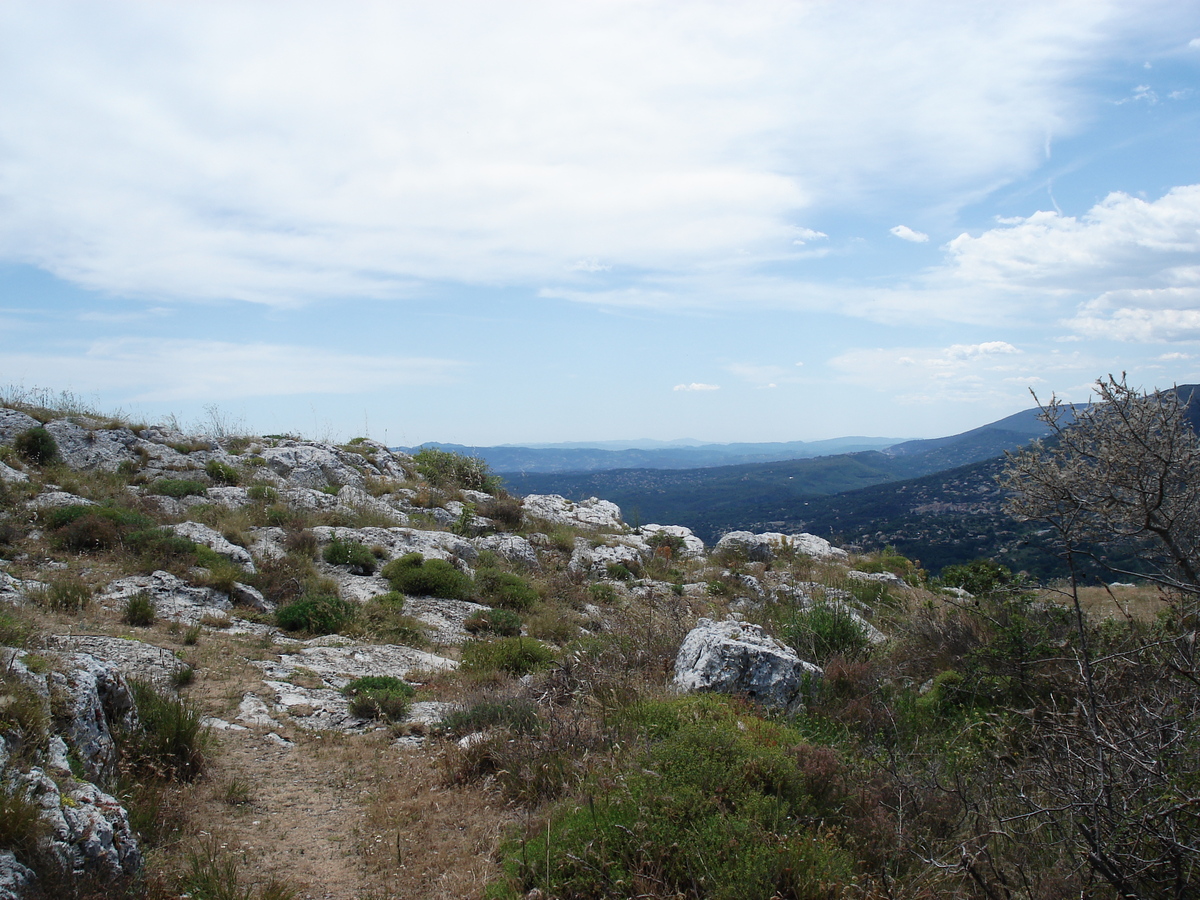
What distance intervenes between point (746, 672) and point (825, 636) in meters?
2.29

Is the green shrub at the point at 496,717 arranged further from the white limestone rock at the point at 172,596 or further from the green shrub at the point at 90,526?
the green shrub at the point at 90,526

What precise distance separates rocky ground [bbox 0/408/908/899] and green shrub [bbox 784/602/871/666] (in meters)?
0.70

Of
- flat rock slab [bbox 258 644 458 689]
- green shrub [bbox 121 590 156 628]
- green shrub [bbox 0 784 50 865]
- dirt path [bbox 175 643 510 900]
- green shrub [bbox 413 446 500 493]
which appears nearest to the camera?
green shrub [bbox 0 784 50 865]

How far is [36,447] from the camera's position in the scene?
49.8 ft

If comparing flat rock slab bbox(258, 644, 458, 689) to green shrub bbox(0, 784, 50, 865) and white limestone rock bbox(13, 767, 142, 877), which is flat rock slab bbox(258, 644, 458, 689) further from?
green shrub bbox(0, 784, 50, 865)

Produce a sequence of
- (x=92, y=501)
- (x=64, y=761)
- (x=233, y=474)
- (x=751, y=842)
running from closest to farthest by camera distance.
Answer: (x=751, y=842)
(x=64, y=761)
(x=92, y=501)
(x=233, y=474)

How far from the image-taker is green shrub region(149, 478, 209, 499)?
14602 mm

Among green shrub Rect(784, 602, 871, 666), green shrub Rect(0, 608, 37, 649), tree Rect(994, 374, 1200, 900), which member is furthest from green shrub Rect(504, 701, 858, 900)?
green shrub Rect(0, 608, 37, 649)

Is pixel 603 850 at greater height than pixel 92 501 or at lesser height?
lesser

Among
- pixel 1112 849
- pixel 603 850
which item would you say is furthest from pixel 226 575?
pixel 1112 849

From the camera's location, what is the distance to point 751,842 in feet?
11.2

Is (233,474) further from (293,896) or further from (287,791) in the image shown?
(293,896)

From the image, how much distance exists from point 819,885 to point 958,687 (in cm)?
391

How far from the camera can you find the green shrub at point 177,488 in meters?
14.6
